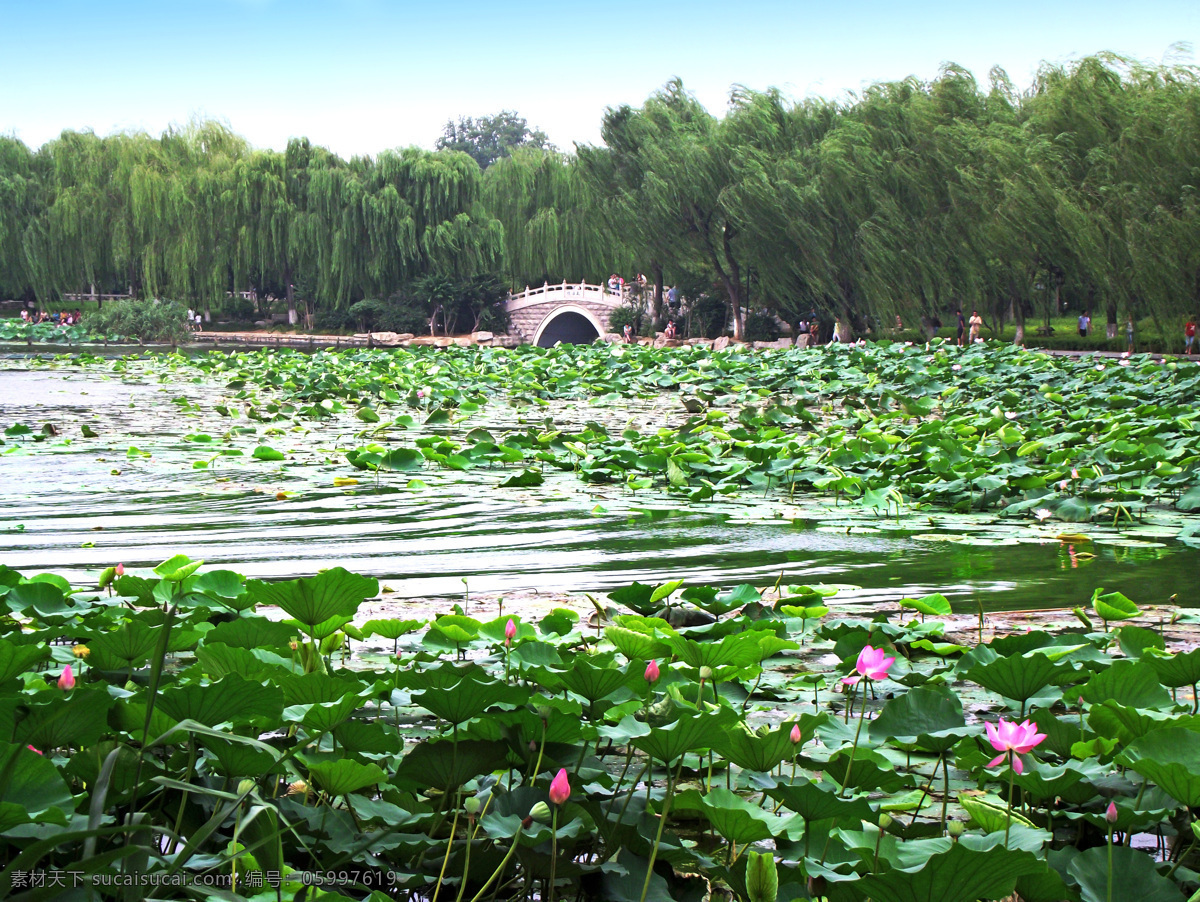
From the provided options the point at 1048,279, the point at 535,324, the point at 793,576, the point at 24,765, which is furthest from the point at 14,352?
the point at 24,765

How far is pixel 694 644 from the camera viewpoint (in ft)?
5.70

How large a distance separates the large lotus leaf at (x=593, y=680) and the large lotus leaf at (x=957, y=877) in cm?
53

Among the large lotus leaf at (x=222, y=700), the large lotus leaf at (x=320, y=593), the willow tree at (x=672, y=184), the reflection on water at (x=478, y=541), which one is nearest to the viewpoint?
the large lotus leaf at (x=222, y=700)

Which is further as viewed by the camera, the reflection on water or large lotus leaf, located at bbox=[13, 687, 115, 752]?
the reflection on water

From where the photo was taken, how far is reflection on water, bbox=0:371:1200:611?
3.41 m

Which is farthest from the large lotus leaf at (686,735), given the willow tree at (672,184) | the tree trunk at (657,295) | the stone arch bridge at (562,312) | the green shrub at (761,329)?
the stone arch bridge at (562,312)

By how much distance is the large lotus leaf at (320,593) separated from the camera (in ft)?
5.70

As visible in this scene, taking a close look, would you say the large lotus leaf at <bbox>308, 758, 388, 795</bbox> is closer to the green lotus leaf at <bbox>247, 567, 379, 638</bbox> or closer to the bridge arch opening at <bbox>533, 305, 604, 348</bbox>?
the green lotus leaf at <bbox>247, 567, 379, 638</bbox>

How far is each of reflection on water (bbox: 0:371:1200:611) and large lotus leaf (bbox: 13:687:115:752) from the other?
189cm

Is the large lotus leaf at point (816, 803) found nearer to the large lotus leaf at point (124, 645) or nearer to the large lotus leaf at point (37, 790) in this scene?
the large lotus leaf at point (37, 790)

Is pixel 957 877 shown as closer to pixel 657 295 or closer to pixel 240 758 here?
pixel 240 758

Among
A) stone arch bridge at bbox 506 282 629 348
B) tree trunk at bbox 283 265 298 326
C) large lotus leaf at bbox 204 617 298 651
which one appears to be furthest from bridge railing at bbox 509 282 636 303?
large lotus leaf at bbox 204 617 298 651

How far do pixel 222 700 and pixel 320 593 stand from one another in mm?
511

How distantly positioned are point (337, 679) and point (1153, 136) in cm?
1736
